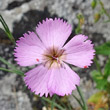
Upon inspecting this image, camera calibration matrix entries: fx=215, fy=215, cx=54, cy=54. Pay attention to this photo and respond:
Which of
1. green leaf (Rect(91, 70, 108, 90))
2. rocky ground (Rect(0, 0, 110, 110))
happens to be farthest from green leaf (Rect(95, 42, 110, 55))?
rocky ground (Rect(0, 0, 110, 110))

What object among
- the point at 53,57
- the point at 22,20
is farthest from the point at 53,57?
the point at 22,20

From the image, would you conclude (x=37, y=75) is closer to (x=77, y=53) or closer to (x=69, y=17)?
(x=77, y=53)

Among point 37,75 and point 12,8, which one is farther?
point 12,8

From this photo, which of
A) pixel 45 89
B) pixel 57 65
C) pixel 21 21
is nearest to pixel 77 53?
pixel 57 65

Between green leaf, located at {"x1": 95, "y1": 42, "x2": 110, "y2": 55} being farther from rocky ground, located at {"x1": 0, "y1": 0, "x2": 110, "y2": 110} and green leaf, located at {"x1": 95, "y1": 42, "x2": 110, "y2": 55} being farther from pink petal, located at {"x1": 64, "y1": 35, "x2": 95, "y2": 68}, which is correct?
pink petal, located at {"x1": 64, "y1": 35, "x2": 95, "y2": 68}

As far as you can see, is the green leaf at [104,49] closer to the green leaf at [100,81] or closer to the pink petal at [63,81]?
the green leaf at [100,81]

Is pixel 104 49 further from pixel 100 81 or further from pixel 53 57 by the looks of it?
pixel 53 57

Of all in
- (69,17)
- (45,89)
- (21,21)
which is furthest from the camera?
(69,17)

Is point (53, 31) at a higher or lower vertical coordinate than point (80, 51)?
higher
